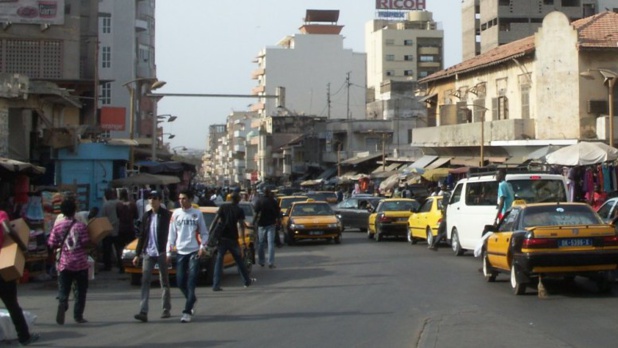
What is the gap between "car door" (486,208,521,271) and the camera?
15359mm

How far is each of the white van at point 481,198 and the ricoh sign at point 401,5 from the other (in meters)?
96.5

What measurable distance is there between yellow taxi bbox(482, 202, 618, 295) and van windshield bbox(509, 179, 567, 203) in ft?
18.7

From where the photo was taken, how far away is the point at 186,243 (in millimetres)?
13000

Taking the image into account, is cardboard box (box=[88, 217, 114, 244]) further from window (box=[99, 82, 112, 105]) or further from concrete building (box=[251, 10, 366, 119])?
concrete building (box=[251, 10, 366, 119])

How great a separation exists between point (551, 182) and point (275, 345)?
39.9 ft

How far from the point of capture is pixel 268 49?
112m

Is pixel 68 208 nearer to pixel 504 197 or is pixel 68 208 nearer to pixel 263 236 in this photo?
pixel 263 236

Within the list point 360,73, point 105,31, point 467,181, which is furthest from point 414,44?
point 467,181

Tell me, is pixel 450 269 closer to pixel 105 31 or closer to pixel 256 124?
pixel 105 31

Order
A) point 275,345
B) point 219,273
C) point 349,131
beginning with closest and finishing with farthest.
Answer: point 275,345 < point 219,273 < point 349,131

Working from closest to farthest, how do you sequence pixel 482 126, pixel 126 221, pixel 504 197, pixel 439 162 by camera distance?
pixel 504 197
pixel 126 221
pixel 482 126
pixel 439 162

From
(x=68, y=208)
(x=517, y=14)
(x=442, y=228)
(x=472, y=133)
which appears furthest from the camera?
(x=517, y=14)

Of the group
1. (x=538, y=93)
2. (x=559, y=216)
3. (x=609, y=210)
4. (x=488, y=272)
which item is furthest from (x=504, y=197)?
(x=538, y=93)

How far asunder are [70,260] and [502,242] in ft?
24.6
